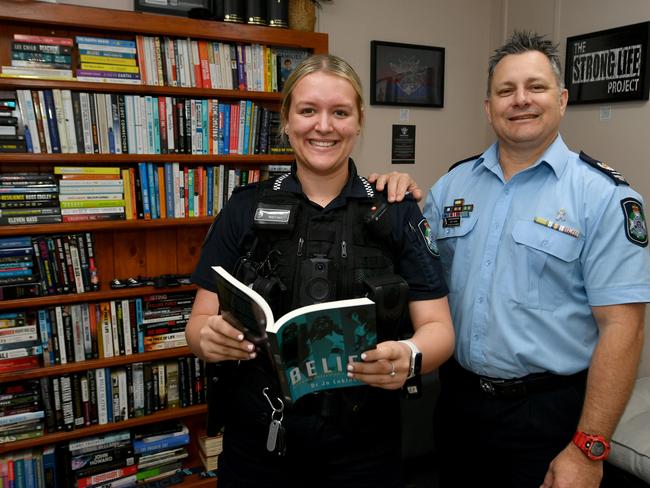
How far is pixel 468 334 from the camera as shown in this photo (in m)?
1.45

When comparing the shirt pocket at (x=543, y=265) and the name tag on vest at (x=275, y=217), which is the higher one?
the name tag on vest at (x=275, y=217)

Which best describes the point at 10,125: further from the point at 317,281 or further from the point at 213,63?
the point at 317,281

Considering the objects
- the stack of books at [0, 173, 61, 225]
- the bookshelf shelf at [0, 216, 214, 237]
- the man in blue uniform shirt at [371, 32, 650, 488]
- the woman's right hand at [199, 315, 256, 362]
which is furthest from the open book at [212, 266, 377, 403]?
the stack of books at [0, 173, 61, 225]

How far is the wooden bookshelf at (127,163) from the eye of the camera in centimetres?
207

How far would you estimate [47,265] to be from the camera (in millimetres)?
2184

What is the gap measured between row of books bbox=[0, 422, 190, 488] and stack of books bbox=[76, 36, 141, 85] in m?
1.63

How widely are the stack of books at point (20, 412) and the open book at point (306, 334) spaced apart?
1.68 m

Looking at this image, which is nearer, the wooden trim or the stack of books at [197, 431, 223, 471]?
the wooden trim

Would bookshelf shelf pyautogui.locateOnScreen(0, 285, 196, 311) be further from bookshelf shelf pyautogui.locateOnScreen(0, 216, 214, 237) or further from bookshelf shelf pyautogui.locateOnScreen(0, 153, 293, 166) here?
bookshelf shelf pyautogui.locateOnScreen(0, 153, 293, 166)

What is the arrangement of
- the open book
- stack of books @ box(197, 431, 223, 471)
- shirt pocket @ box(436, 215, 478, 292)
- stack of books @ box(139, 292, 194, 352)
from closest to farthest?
the open book < shirt pocket @ box(436, 215, 478, 292) < stack of books @ box(139, 292, 194, 352) < stack of books @ box(197, 431, 223, 471)

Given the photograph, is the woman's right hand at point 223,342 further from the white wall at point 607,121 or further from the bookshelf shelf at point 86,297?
the white wall at point 607,121

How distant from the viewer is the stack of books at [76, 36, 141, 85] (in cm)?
215

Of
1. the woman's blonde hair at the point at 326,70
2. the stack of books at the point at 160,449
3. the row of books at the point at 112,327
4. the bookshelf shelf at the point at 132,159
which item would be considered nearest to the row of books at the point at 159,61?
the bookshelf shelf at the point at 132,159

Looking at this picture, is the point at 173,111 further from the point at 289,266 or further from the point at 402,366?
the point at 402,366
